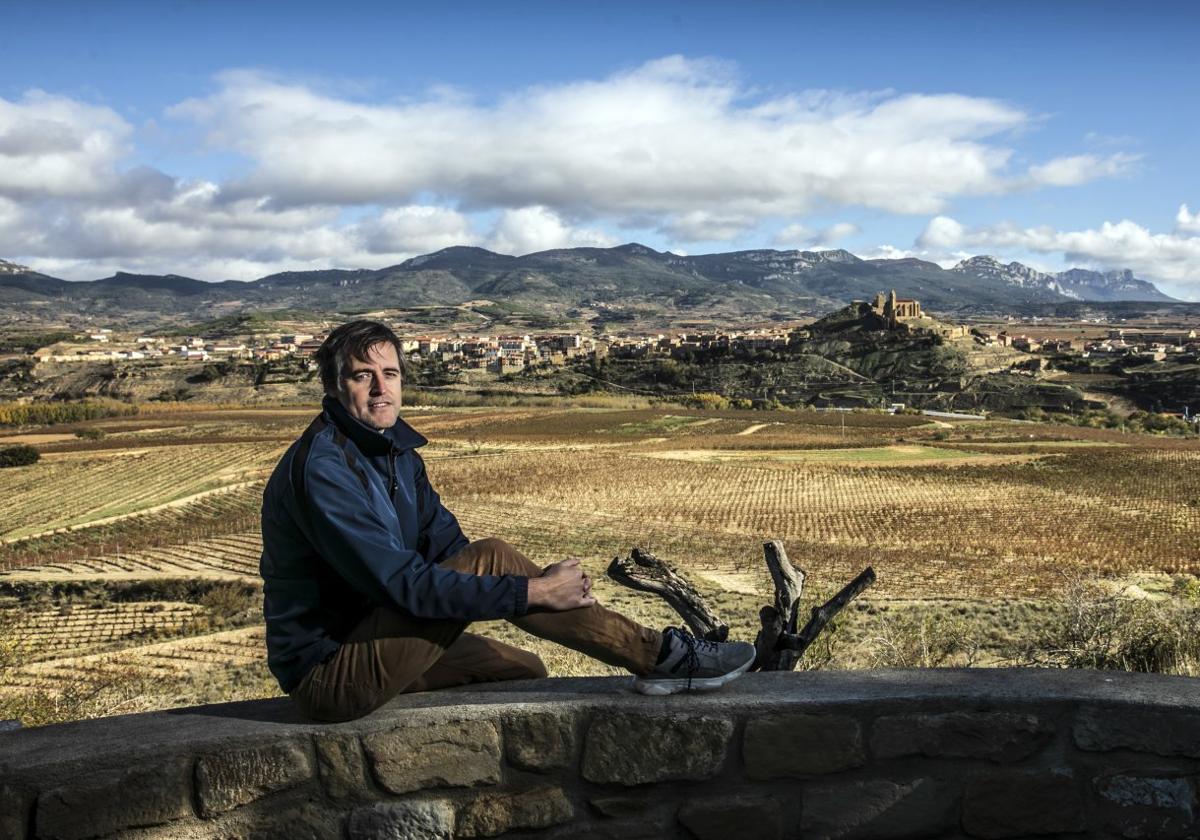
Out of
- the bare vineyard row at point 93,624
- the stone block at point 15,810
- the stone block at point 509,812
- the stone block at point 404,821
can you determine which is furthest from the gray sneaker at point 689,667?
the bare vineyard row at point 93,624

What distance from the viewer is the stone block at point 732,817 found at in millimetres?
2883

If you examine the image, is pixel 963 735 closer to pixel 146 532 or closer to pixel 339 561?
pixel 339 561

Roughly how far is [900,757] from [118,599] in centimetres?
1919

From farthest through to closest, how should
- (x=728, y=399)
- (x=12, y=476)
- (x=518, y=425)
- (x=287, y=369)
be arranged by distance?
(x=287, y=369) < (x=728, y=399) < (x=518, y=425) < (x=12, y=476)

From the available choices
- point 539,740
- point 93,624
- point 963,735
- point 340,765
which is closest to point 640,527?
point 93,624

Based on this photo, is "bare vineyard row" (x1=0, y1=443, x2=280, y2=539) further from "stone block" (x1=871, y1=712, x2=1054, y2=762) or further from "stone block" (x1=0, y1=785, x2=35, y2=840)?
"stone block" (x1=871, y1=712, x2=1054, y2=762)

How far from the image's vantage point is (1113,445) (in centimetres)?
5541

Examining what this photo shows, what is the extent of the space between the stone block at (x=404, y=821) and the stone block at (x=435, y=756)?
6 centimetres

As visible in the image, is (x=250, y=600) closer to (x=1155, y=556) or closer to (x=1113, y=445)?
(x=1155, y=556)

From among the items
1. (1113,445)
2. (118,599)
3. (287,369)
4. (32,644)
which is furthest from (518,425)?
(32,644)

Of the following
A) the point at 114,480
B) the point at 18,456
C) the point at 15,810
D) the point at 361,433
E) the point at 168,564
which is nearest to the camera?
the point at 15,810

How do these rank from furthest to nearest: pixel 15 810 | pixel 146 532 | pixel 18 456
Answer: pixel 18 456, pixel 146 532, pixel 15 810

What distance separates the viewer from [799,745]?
289 cm

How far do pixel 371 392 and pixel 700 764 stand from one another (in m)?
1.51
